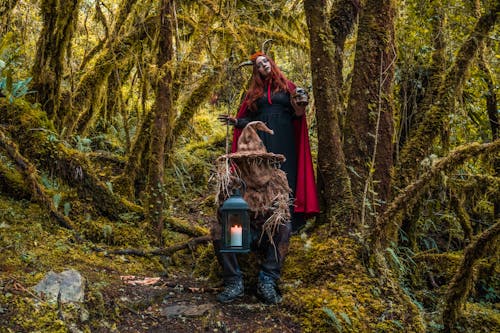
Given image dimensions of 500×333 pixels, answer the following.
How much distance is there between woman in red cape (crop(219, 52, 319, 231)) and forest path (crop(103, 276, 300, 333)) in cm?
124

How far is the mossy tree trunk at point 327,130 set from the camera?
14.8 feet

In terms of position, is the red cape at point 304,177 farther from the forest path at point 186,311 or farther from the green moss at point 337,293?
the forest path at point 186,311

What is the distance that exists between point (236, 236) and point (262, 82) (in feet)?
6.17

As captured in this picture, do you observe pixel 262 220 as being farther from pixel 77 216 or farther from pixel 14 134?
pixel 14 134

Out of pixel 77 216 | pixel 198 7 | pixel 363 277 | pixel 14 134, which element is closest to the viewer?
pixel 363 277

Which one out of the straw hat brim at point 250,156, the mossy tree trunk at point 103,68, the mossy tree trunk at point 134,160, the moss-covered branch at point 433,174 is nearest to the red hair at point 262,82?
the straw hat brim at point 250,156

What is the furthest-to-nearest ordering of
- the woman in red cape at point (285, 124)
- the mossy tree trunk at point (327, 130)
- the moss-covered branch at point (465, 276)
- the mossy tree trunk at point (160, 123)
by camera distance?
the mossy tree trunk at point (160, 123) < the woman in red cape at point (285, 124) < the mossy tree trunk at point (327, 130) < the moss-covered branch at point (465, 276)

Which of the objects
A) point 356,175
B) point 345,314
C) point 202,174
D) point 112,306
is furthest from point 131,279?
point 202,174

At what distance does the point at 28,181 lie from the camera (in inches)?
181

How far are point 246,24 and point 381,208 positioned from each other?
196 inches

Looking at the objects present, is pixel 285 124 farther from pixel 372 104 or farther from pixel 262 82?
pixel 372 104

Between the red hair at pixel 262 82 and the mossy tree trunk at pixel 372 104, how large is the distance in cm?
77

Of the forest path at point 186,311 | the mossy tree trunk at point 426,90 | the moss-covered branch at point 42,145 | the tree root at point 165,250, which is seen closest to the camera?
the forest path at point 186,311

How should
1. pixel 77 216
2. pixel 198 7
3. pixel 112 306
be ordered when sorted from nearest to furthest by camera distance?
pixel 112 306 < pixel 77 216 < pixel 198 7
